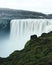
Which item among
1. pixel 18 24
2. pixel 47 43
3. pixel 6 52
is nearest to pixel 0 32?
pixel 18 24

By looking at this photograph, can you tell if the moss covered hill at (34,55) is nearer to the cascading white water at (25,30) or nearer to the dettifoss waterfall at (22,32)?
the cascading white water at (25,30)

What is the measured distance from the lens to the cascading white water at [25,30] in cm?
12675

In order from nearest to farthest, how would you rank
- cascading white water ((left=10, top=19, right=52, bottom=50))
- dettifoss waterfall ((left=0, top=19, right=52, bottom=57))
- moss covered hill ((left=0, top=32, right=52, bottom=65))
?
moss covered hill ((left=0, top=32, right=52, bottom=65))
cascading white water ((left=10, top=19, right=52, bottom=50))
dettifoss waterfall ((left=0, top=19, right=52, bottom=57))

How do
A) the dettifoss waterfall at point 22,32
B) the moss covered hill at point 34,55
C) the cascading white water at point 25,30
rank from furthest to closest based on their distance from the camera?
the dettifoss waterfall at point 22,32, the cascading white water at point 25,30, the moss covered hill at point 34,55

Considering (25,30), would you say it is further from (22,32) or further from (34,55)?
(34,55)

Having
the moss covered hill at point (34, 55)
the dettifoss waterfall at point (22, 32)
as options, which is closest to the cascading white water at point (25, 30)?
the dettifoss waterfall at point (22, 32)

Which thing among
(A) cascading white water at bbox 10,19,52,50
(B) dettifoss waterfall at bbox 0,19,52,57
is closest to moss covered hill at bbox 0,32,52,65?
(A) cascading white water at bbox 10,19,52,50

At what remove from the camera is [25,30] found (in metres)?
137

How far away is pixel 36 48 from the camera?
72.8 m

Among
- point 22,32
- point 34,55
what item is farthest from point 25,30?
point 34,55

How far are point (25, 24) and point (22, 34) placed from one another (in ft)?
20.6

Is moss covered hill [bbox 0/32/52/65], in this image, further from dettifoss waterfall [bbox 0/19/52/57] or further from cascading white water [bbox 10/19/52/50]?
dettifoss waterfall [bbox 0/19/52/57]

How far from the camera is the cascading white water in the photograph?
126750 mm

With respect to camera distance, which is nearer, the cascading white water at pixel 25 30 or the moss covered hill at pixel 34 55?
the moss covered hill at pixel 34 55
